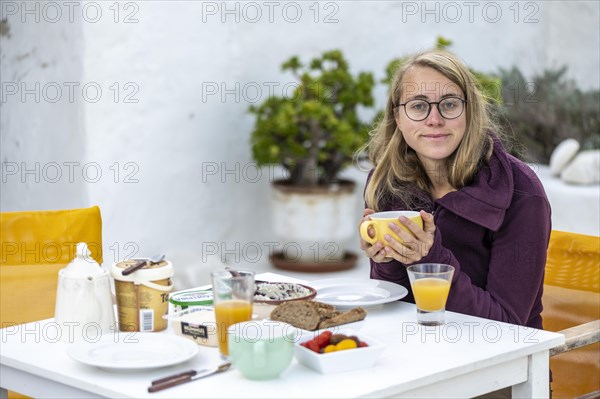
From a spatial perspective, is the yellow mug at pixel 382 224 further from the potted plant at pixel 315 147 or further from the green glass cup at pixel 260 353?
the potted plant at pixel 315 147

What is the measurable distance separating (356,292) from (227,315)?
53 centimetres

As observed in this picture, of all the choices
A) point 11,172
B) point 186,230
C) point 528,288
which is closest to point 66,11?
point 11,172

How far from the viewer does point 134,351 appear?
5.68ft

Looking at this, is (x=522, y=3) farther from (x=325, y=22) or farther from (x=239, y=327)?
(x=239, y=327)

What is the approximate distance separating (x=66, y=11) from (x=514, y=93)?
2.44m

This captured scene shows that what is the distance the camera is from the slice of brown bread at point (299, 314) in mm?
1871

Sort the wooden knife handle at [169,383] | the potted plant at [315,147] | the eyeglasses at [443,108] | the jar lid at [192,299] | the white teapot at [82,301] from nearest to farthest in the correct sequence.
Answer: the wooden knife handle at [169,383]
the white teapot at [82,301]
the jar lid at [192,299]
the eyeglasses at [443,108]
the potted plant at [315,147]

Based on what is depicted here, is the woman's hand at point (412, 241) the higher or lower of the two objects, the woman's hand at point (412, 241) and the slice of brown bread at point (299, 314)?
the higher

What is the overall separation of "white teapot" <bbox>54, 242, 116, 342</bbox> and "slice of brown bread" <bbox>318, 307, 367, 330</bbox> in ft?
1.42

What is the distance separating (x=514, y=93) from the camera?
5.18 meters

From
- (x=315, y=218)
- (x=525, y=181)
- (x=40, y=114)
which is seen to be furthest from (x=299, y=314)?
(x=315, y=218)

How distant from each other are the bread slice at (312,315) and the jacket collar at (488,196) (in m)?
0.44

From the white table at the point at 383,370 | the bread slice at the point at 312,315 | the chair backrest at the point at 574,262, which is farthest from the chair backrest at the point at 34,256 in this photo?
the chair backrest at the point at 574,262

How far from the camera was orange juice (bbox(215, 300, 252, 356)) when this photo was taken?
1714 mm
